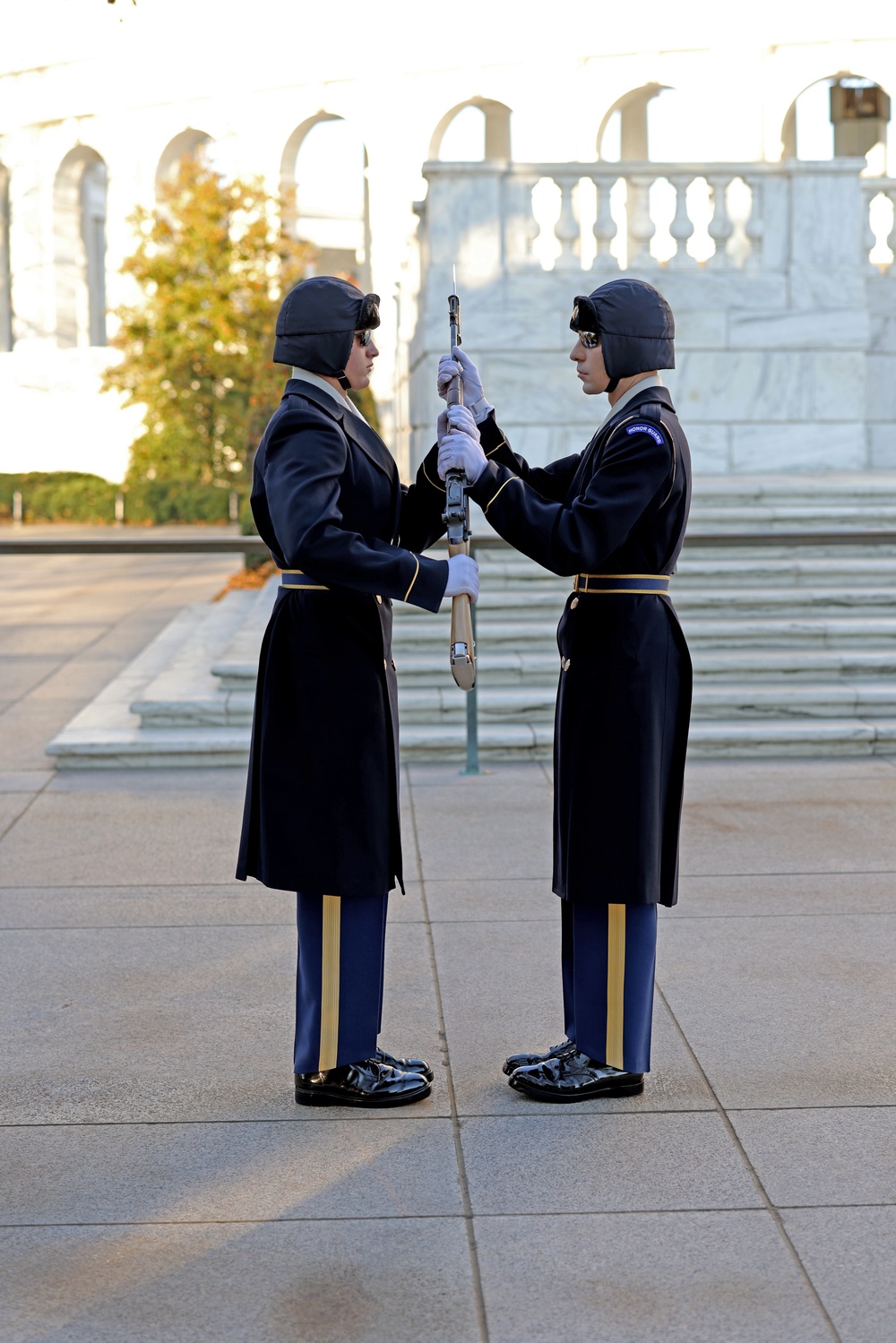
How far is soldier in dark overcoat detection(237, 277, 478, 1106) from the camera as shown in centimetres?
398

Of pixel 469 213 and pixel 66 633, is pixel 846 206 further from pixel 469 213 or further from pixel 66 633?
pixel 66 633

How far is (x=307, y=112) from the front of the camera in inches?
1220

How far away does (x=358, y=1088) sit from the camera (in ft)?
13.1

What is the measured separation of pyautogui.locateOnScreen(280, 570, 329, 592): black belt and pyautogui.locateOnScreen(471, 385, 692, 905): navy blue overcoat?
46cm

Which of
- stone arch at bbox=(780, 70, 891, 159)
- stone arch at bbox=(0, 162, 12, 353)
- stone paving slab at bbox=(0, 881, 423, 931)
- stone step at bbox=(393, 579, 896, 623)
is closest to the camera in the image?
stone paving slab at bbox=(0, 881, 423, 931)

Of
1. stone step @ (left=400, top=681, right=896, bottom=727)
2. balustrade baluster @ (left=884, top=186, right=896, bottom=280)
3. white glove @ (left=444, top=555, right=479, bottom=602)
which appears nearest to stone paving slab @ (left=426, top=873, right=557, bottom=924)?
white glove @ (left=444, top=555, right=479, bottom=602)

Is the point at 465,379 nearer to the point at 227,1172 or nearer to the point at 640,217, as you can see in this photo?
the point at 227,1172

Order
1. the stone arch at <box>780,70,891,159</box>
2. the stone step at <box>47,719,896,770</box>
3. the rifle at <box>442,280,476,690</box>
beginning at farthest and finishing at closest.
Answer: the stone arch at <box>780,70,891,159</box>, the stone step at <box>47,719,896,770</box>, the rifle at <box>442,280,476,690</box>

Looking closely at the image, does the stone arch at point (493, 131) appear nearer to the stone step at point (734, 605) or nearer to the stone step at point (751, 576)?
the stone step at point (751, 576)

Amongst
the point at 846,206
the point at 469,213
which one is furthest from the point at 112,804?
the point at 846,206

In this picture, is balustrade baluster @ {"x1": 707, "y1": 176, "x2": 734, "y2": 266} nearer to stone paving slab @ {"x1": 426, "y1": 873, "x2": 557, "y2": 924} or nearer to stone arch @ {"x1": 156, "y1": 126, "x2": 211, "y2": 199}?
stone paving slab @ {"x1": 426, "y1": 873, "x2": 557, "y2": 924}

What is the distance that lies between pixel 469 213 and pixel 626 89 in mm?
16499

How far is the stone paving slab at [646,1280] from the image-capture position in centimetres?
291

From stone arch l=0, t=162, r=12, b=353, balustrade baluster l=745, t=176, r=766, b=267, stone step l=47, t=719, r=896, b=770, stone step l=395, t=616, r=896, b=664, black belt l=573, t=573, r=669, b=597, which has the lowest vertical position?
stone step l=47, t=719, r=896, b=770
